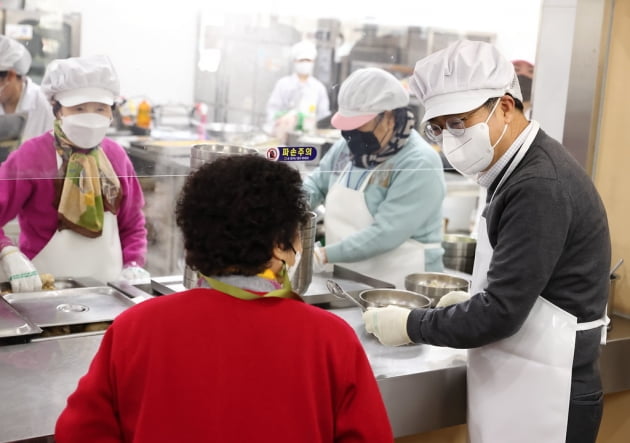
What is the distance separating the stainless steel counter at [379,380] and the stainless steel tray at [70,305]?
10 centimetres

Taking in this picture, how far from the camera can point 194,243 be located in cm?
120

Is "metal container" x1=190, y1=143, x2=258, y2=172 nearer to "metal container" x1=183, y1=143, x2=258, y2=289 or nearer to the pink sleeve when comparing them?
"metal container" x1=183, y1=143, x2=258, y2=289

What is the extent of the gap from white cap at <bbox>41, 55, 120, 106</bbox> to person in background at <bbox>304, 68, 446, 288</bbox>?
74 cm

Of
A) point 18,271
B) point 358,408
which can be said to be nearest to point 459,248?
point 18,271

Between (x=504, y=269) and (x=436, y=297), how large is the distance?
0.78 metres

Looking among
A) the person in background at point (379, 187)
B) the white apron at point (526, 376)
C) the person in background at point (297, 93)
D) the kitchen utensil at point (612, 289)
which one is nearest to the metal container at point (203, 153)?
the person in background at point (297, 93)

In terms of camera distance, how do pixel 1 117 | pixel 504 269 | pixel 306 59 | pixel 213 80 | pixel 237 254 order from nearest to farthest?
pixel 237 254 → pixel 504 269 → pixel 1 117 → pixel 213 80 → pixel 306 59

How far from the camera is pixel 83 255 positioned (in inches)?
118

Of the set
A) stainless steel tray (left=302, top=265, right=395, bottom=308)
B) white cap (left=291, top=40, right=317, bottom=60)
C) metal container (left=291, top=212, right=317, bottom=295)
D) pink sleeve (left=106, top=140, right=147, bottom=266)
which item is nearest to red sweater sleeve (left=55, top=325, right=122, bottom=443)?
metal container (left=291, top=212, right=317, bottom=295)

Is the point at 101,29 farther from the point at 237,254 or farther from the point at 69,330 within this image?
the point at 237,254

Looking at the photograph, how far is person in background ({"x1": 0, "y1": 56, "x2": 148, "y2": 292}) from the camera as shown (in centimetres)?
212

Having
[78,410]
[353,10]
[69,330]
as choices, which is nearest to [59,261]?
[69,330]

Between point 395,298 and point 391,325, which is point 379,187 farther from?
point 391,325

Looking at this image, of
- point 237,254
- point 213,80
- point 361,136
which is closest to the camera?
point 237,254
